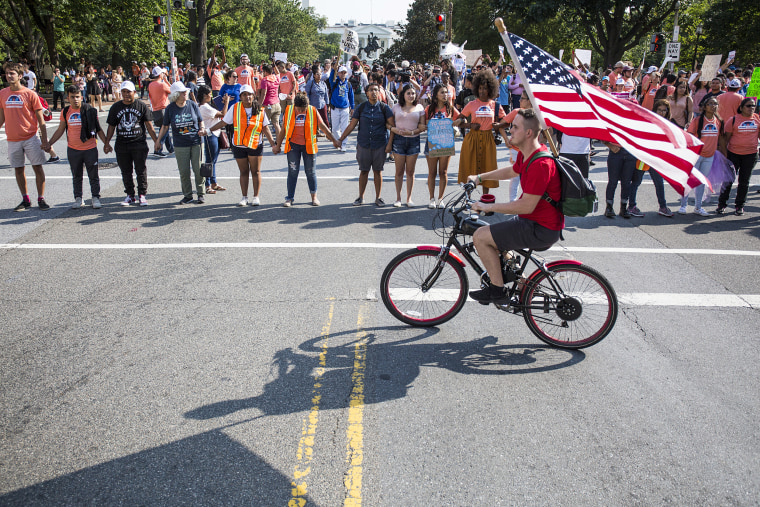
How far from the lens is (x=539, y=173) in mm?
4277

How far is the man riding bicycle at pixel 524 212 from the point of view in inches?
169

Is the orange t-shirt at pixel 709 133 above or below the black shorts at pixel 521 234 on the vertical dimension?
above

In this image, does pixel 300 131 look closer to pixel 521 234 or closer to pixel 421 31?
pixel 521 234

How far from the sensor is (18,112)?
28.8 ft

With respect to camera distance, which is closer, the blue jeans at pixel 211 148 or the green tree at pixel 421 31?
the blue jeans at pixel 211 148

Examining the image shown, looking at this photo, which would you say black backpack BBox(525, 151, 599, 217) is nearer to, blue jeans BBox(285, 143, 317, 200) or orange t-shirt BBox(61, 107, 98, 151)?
blue jeans BBox(285, 143, 317, 200)

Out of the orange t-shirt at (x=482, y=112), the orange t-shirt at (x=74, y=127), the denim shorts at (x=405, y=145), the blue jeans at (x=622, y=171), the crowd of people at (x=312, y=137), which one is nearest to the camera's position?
the orange t-shirt at (x=482, y=112)

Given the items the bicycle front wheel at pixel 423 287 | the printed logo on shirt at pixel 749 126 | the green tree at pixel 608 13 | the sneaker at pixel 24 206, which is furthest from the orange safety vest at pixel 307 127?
the green tree at pixel 608 13

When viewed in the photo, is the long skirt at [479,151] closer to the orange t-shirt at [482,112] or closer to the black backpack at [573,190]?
the orange t-shirt at [482,112]

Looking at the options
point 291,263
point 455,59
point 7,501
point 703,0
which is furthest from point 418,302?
point 703,0

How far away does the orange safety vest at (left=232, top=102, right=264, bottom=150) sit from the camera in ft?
29.7

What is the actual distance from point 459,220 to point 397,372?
1416 mm

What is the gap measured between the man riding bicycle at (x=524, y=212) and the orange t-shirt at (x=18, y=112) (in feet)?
25.3

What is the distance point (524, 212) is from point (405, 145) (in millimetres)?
5114
